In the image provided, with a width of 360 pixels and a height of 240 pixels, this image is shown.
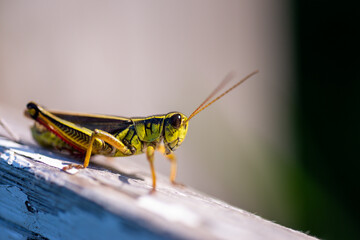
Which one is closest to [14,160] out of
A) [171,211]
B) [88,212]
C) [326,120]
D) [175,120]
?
[88,212]

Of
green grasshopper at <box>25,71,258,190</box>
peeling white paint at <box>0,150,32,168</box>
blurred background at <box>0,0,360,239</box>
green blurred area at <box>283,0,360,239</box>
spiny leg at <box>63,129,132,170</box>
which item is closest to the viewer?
peeling white paint at <box>0,150,32,168</box>

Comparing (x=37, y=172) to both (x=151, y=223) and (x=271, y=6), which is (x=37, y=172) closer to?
(x=151, y=223)

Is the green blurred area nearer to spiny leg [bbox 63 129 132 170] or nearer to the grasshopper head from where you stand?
the grasshopper head

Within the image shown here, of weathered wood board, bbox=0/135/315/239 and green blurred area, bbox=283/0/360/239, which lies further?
green blurred area, bbox=283/0/360/239

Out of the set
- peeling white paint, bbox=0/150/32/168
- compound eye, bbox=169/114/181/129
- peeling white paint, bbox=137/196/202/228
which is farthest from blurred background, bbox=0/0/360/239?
peeling white paint, bbox=137/196/202/228

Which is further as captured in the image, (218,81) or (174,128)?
(218,81)

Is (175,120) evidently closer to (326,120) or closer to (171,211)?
(171,211)

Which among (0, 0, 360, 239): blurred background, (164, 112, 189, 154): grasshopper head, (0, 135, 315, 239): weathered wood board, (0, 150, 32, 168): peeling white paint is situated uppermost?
(0, 0, 360, 239): blurred background

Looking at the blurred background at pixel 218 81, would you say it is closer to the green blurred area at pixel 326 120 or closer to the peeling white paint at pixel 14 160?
the green blurred area at pixel 326 120
